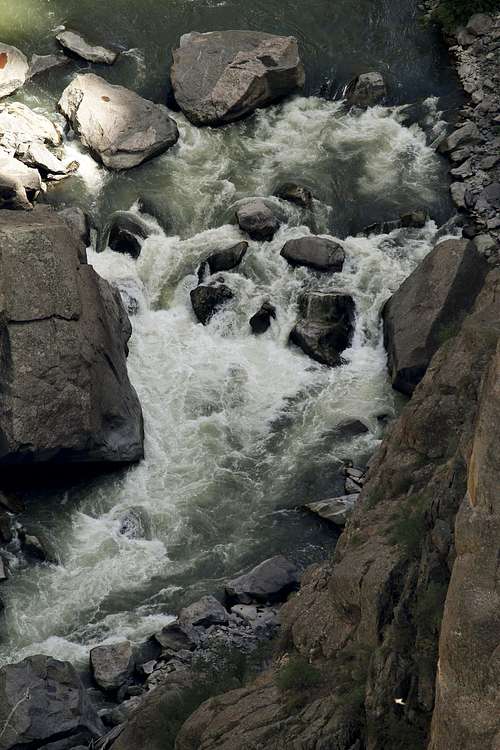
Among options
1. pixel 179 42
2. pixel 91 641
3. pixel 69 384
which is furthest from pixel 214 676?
pixel 179 42

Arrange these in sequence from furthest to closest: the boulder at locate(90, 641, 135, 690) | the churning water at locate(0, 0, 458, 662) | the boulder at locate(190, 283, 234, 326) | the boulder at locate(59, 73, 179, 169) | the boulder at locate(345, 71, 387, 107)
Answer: the boulder at locate(345, 71, 387, 107), the boulder at locate(59, 73, 179, 169), the boulder at locate(190, 283, 234, 326), the churning water at locate(0, 0, 458, 662), the boulder at locate(90, 641, 135, 690)

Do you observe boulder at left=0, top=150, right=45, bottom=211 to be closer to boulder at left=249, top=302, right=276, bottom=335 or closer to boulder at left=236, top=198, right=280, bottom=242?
boulder at left=236, top=198, right=280, bottom=242

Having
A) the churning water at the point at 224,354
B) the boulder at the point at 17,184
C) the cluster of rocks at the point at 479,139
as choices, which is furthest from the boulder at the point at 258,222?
the boulder at the point at 17,184

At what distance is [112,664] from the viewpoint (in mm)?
14062

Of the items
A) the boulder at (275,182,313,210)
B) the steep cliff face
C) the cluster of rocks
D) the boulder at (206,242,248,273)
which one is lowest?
the boulder at (206,242,248,273)

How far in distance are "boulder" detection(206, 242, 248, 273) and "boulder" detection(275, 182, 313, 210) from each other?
1638 mm

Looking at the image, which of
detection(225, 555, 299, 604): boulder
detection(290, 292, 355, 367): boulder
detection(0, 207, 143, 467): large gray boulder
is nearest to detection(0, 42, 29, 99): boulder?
detection(0, 207, 143, 467): large gray boulder

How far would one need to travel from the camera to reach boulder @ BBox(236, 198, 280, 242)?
20.3m

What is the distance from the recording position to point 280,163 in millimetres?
21891

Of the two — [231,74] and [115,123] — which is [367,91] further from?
[115,123]

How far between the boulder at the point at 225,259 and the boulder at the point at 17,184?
3495 mm

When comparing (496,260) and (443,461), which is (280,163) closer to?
(496,260)

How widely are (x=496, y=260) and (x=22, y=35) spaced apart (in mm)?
11723

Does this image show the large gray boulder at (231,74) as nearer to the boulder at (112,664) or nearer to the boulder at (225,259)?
the boulder at (225,259)
